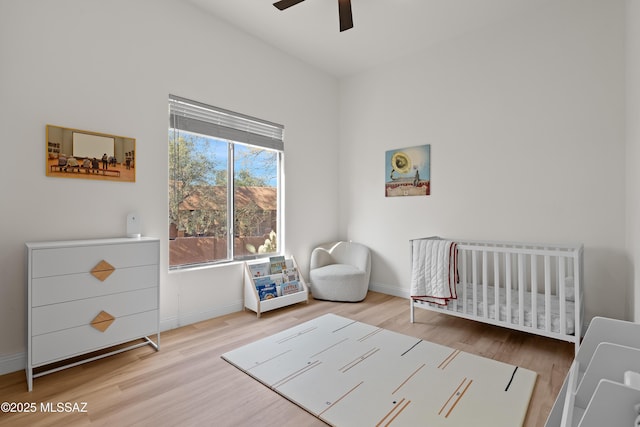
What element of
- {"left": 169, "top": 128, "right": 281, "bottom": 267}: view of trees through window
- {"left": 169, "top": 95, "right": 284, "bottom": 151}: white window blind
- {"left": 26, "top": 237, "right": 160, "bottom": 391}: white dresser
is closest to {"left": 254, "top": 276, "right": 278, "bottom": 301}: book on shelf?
{"left": 169, "top": 128, "right": 281, "bottom": 267}: view of trees through window

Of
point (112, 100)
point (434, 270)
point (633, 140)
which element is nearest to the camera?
point (633, 140)

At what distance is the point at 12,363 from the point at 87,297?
2.07 ft

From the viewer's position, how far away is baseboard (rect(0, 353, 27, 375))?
1955mm

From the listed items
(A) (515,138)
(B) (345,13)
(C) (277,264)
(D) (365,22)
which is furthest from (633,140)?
(C) (277,264)

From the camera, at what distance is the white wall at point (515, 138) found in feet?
8.18

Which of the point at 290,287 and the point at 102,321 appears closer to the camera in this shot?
the point at 102,321

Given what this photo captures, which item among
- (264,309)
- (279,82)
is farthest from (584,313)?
(279,82)

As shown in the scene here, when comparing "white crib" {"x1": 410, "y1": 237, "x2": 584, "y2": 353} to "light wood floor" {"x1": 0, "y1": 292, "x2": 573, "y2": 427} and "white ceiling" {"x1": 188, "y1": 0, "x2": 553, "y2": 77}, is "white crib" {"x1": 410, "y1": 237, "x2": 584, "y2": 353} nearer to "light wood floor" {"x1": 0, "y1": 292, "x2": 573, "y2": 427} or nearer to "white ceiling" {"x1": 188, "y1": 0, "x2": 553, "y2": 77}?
"light wood floor" {"x1": 0, "y1": 292, "x2": 573, "y2": 427}

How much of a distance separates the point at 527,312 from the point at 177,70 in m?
3.43

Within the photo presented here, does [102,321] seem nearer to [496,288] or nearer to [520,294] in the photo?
[496,288]

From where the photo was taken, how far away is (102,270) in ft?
6.67

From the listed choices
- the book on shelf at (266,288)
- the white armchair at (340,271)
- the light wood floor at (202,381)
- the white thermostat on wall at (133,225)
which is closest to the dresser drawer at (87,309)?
the light wood floor at (202,381)

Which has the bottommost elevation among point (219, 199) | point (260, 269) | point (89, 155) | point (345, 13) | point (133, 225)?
point (260, 269)

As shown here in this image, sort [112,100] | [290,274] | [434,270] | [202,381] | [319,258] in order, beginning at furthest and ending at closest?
[319,258] < [290,274] < [434,270] < [112,100] < [202,381]
